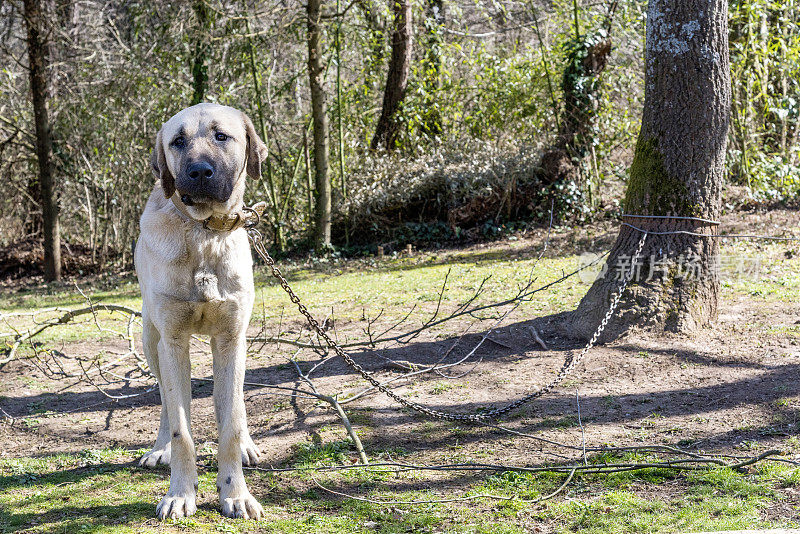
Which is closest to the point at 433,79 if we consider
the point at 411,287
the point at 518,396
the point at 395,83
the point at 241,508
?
the point at 395,83

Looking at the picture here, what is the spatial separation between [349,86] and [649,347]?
9.66 m

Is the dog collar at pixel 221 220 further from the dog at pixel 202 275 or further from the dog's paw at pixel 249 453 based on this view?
the dog's paw at pixel 249 453

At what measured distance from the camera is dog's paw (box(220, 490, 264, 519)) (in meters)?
3.47

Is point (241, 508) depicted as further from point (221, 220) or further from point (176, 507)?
point (221, 220)

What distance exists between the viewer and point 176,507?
3.43m

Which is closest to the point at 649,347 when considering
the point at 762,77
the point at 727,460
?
the point at 727,460

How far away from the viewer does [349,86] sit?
14062 mm

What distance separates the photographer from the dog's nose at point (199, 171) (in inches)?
125

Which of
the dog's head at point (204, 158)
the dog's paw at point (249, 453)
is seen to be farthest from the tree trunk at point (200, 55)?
the dog's head at point (204, 158)

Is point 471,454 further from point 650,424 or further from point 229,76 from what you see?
point 229,76

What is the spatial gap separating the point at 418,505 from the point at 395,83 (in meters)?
10.9

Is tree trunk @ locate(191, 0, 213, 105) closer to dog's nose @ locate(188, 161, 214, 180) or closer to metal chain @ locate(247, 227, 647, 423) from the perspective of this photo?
metal chain @ locate(247, 227, 647, 423)

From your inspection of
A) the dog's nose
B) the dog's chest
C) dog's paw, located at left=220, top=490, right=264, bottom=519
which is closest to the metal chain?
the dog's chest

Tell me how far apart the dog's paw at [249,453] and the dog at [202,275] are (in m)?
0.63
